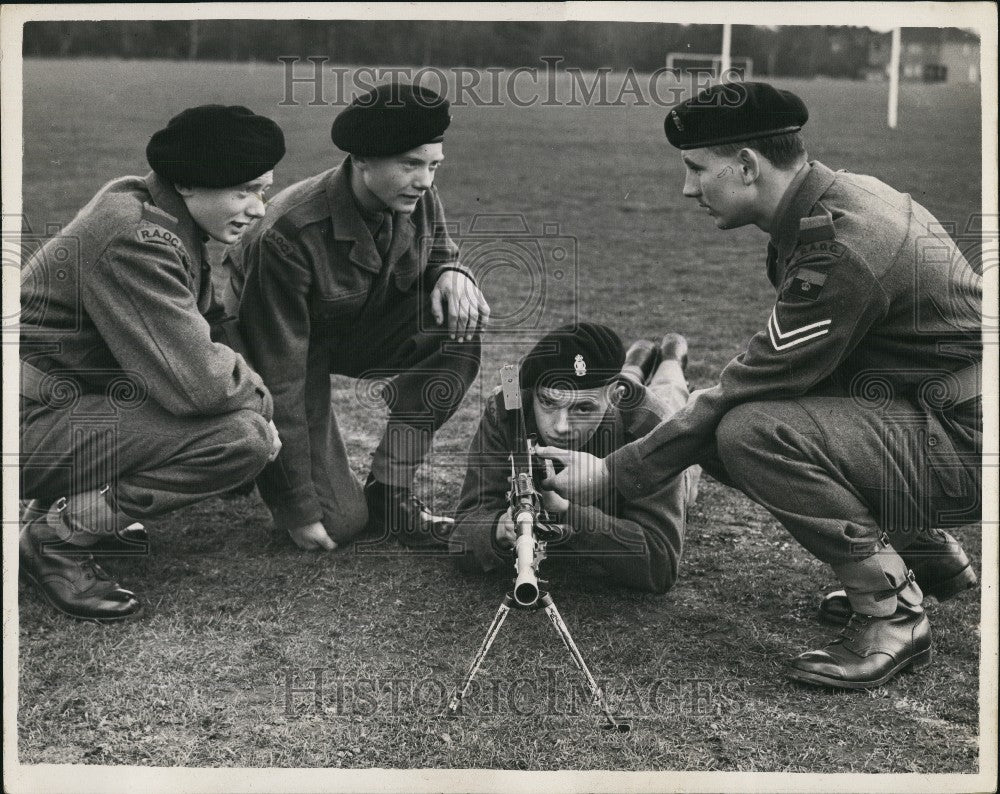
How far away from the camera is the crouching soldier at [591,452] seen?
13.2 feet

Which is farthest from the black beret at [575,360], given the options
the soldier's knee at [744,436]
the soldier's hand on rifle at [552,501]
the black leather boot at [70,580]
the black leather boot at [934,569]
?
the black leather boot at [70,580]

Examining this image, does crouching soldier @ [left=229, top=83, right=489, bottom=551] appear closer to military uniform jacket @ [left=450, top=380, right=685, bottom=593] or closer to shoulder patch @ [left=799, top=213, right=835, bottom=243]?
military uniform jacket @ [left=450, top=380, right=685, bottom=593]

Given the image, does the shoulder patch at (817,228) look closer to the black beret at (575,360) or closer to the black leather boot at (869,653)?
the black beret at (575,360)

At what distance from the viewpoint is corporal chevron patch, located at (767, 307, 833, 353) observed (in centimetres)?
349

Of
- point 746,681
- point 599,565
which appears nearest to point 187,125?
point 599,565

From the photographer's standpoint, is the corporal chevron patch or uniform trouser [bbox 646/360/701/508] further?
uniform trouser [bbox 646/360/701/508]

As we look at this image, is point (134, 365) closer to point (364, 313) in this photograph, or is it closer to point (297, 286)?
point (297, 286)

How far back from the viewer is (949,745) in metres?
3.26

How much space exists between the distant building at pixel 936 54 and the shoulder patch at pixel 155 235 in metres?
2.75

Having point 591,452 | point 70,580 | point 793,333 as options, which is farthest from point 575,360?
point 70,580

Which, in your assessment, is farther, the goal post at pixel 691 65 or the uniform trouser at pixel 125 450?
the goal post at pixel 691 65

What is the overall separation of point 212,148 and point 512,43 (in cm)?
255

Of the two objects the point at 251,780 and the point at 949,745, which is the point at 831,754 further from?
the point at 251,780

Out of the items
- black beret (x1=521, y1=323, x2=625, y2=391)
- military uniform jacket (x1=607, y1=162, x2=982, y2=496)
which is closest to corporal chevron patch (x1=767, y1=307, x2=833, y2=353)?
military uniform jacket (x1=607, y1=162, x2=982, y2=496)
